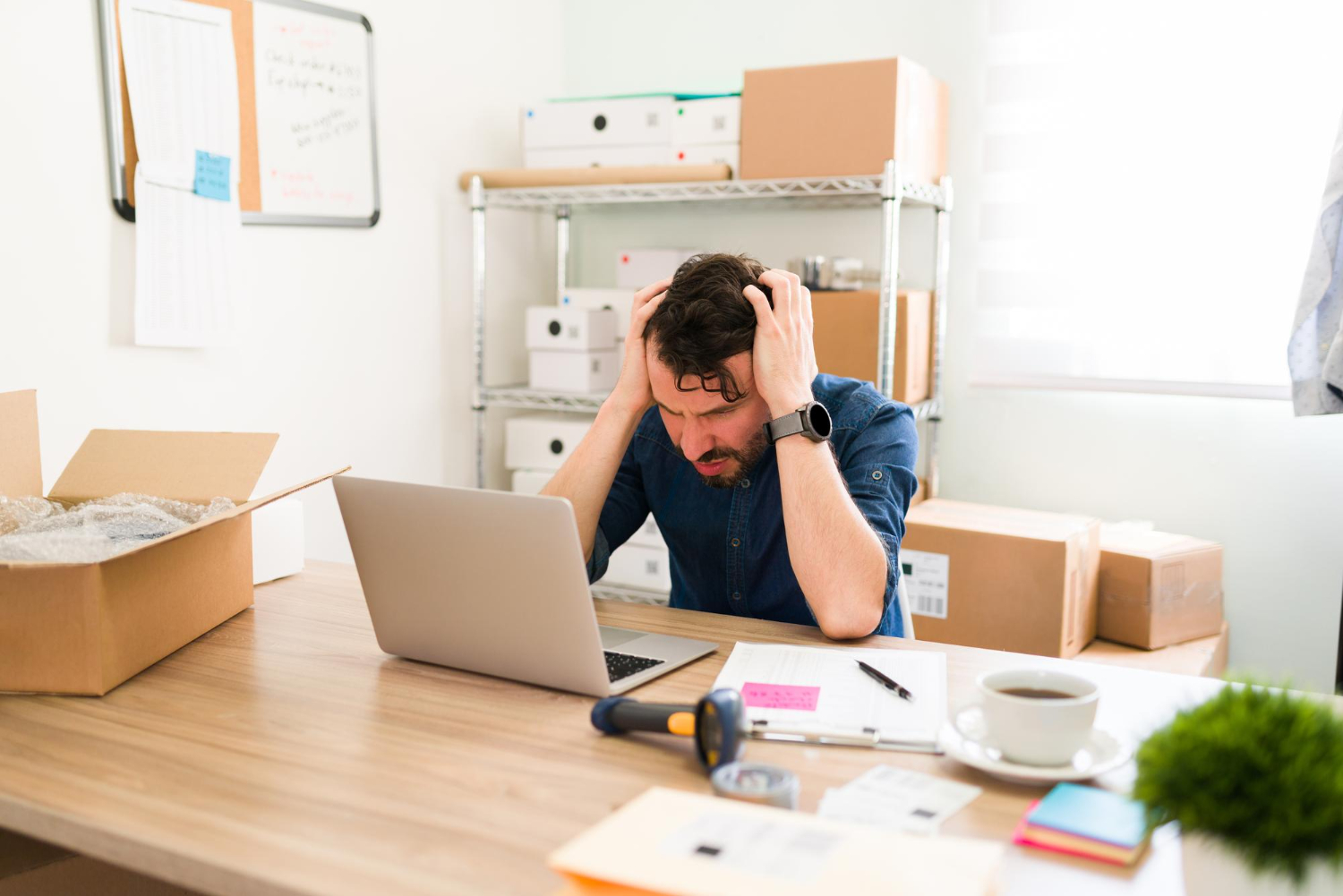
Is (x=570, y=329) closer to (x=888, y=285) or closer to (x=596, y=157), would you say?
(x=596, y=157)

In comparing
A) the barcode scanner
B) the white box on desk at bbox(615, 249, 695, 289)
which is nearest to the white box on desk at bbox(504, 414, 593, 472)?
the white box on desk at bbox(615, 249, 695, 289)

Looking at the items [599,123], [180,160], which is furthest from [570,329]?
[180,160]

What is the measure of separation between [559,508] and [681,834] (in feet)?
1.18

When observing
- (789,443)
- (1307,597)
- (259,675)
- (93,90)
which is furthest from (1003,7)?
(259,675)

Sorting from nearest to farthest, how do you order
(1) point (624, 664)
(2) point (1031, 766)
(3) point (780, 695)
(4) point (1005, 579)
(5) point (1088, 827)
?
(5) point (1088, 827), (2) point (1031, 766), (3) point (780, 695), (1) point (624, 664), (4) point (1005, 579)

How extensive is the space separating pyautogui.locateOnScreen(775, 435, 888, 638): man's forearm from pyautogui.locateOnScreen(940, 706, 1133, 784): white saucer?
31 centimetres

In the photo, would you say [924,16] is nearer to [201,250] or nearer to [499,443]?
[499,443]

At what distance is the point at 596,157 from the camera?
9.29ft

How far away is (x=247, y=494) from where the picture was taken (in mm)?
1337

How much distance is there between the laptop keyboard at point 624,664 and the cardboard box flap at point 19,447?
78 cm

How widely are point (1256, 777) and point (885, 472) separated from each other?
859 mm

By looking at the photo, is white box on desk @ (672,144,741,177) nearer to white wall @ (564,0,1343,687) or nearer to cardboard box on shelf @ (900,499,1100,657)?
white wall @ (564,0,1343,687)

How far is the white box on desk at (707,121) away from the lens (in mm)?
2627

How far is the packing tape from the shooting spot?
2.70 ft
